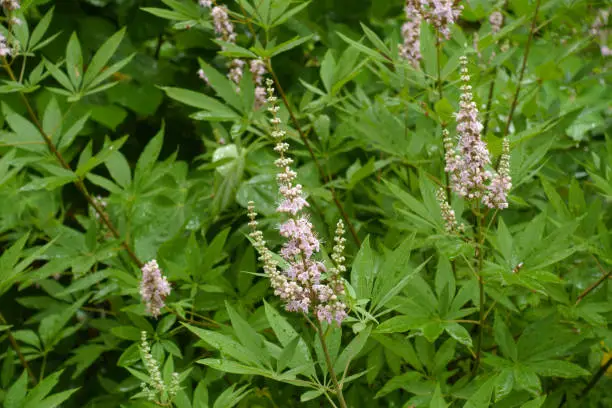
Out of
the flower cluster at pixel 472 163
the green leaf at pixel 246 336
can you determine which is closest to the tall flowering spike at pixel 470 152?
the flower cluster at pixel 472 163

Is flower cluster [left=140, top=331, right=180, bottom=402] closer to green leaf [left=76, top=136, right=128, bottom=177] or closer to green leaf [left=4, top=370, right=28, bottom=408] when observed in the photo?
green leaf [left=4, top=370, right=28, bottom=408]

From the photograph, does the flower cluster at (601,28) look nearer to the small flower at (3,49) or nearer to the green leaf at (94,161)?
the green leaf at (94,161)

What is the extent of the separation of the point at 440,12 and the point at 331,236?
0.81m

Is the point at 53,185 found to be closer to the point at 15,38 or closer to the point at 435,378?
the point at 15,38

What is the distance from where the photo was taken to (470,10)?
9.19ft

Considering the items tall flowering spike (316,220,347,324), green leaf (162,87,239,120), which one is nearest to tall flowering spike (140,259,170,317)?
green leaf (162,87,239,120)

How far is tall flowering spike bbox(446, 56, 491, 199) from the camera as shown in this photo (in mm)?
1574

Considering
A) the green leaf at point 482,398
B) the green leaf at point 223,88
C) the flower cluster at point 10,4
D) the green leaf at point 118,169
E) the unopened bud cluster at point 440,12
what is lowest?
the green leaf at point 482,398

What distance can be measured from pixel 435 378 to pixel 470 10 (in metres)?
1.67

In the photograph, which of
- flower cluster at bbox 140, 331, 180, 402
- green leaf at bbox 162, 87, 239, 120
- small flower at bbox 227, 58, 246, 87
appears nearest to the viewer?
flower cluster at bbox 140, 331, 180, 402

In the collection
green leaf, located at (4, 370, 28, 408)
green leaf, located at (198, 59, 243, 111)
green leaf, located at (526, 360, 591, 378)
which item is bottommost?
green leaf, located at (4, 370, 28, 408)

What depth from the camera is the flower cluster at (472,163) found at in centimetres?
158

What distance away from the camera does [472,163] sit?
160cm

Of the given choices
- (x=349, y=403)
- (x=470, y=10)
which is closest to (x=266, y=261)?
(x=349, y=403)
